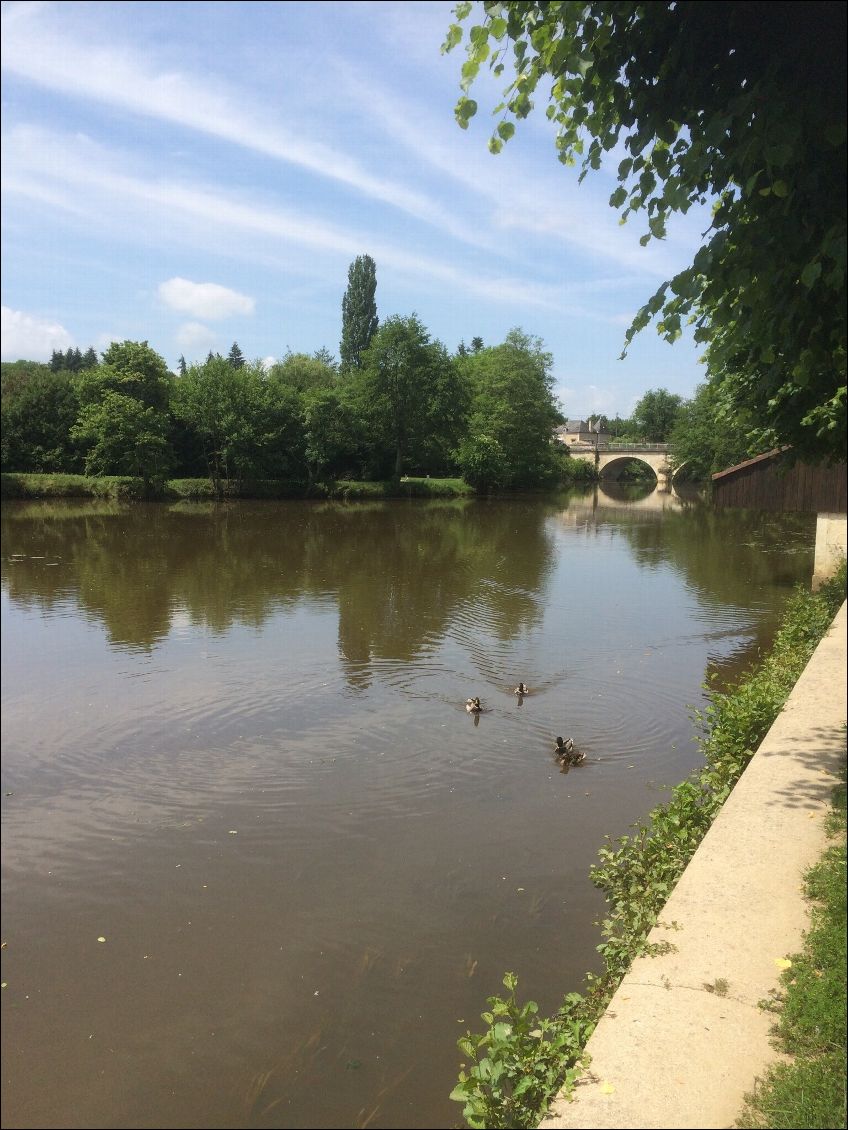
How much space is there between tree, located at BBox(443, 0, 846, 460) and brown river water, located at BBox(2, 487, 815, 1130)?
14.7 feet

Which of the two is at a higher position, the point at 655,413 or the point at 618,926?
the point at 655,413

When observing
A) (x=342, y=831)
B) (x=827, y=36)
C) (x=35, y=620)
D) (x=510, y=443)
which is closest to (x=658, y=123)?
(x=827, y=36)

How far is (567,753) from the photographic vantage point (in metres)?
9.93

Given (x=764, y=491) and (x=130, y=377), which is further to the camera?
(x=130, y=377)

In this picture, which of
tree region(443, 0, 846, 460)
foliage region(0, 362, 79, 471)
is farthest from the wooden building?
foliage region(0, 362, 79, 471)

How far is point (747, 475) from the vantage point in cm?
1257

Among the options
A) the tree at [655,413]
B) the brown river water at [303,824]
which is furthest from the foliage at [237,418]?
the tree at [655,413]

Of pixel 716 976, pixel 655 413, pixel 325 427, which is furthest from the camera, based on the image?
pixel 655 413

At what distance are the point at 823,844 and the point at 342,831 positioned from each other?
4.25 metres

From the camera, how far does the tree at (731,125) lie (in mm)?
4031

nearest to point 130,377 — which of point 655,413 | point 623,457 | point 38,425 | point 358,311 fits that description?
point 38,425

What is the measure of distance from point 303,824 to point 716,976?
4.70 m

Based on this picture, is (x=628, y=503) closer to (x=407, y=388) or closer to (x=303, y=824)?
(x=407, y=388)

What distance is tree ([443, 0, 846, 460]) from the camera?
13.2 ft
